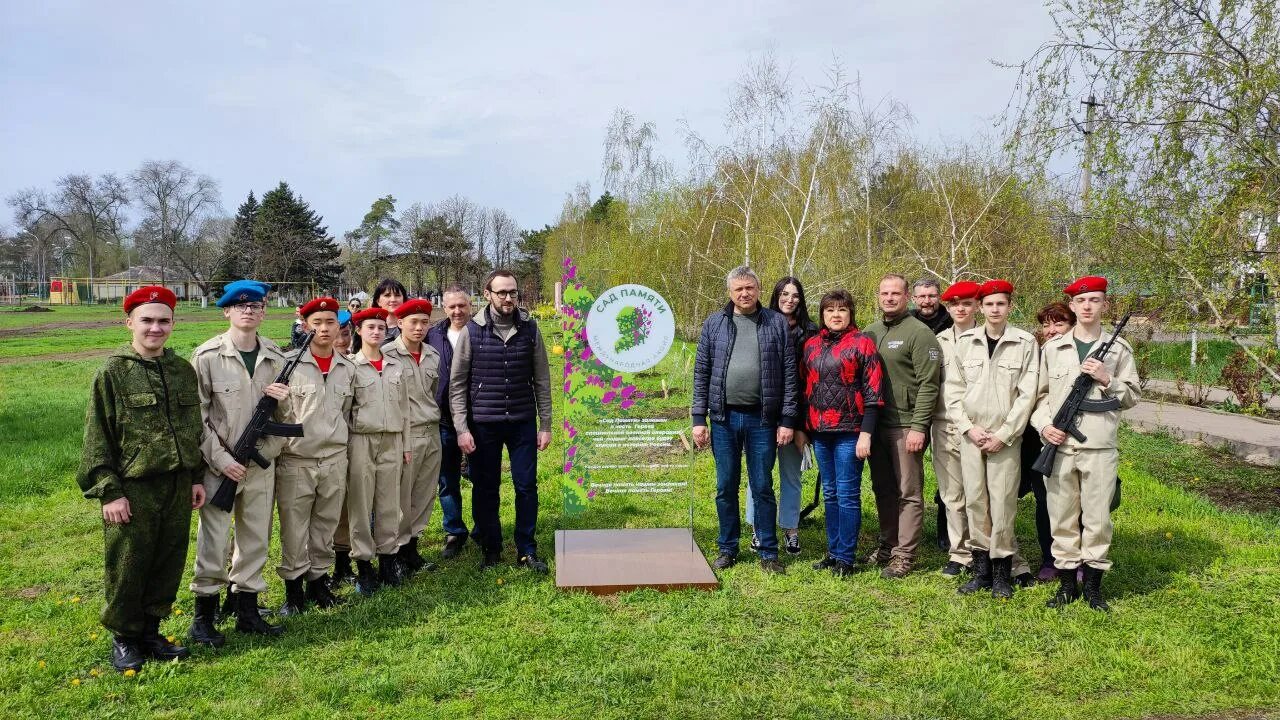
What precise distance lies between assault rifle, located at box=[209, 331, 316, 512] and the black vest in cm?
147

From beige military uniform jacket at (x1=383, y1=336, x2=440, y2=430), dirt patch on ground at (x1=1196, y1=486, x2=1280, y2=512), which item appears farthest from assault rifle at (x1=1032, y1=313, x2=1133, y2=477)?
beige military uniform jacket at (x1=383, y1=336, x2=440, y2=430)

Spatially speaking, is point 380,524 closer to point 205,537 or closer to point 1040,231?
point 205,537

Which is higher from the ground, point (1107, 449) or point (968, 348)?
point (968, 348)

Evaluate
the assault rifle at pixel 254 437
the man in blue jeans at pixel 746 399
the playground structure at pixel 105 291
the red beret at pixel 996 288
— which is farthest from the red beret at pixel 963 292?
the playground structure at pixel 105 291

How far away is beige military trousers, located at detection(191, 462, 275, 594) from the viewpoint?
14.5 feet

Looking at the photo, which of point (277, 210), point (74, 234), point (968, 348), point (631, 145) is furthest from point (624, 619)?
point (74, 234)

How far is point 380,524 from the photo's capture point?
17.8 ft

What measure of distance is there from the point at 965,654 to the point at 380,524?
154 inches

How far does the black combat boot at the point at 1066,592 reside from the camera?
16.4 feet

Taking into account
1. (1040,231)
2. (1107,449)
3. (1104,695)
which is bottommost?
(1104,695)

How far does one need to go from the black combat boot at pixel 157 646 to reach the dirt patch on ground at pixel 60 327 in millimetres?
29131

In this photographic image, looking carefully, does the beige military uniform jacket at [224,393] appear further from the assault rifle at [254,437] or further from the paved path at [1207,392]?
the paved path at [1207,392]

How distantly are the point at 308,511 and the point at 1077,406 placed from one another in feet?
16.4

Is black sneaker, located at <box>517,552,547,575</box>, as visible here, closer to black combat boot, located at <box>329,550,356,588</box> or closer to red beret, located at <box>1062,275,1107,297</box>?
black combat boot, located at <box>329,550,356,588</box>
